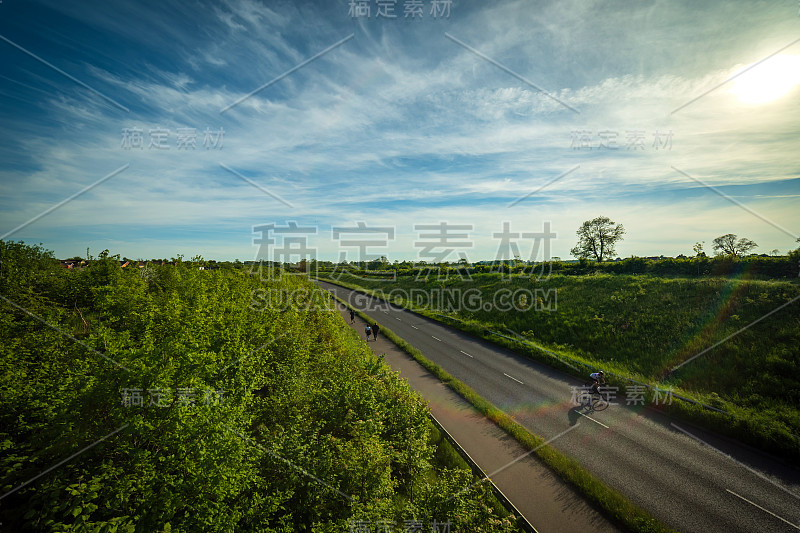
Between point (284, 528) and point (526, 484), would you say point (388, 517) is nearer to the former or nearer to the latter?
point (284, 528)

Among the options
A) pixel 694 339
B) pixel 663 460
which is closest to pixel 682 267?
pixel 694 339

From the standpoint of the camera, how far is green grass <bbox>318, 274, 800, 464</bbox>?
544 inches

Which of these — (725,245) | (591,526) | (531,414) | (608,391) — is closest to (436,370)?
(531,414)

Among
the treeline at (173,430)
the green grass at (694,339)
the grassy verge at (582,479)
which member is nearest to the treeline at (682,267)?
the green grass at (694,339)

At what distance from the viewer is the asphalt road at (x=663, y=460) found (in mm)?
9320

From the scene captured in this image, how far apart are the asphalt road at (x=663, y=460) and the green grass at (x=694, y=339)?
1470mm

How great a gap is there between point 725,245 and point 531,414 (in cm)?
7396

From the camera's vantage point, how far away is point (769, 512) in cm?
928

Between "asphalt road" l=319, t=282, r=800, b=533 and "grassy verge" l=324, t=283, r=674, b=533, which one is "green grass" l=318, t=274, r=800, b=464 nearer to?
"asphalt road" l=319, t=282, r=800, b=533

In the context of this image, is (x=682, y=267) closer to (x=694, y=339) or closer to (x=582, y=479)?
(x=694, y=339)

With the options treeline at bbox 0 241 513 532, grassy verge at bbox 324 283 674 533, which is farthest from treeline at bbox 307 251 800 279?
treeline at bbox 0 241 513 532

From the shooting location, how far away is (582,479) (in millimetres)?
10578

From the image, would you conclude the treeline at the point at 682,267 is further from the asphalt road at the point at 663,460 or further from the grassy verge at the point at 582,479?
the grassy verge at the point at 582,479

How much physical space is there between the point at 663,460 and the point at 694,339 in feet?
42.0
